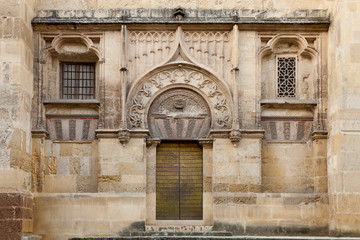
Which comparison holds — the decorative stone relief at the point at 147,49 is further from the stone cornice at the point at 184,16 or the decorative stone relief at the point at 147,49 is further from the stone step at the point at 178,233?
the stone step at the point at 178,233

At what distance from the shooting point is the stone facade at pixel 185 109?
1520cm

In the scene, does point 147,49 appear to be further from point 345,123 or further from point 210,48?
point 345,123

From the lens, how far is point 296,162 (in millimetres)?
15781

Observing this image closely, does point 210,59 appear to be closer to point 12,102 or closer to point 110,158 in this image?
point 110,158

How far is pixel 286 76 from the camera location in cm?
1616

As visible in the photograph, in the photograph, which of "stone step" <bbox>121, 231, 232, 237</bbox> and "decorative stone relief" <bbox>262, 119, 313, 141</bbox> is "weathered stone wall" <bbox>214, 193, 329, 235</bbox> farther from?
"decorative stone relief" <bbox>262, 119, 313, 141</bbox>

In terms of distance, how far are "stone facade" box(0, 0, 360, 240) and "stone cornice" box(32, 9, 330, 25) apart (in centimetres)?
3

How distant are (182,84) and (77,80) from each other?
2646 millimetres

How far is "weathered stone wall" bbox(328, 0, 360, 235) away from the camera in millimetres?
14242

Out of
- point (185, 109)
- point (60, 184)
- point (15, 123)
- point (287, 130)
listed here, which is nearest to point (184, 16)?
point (185, 109)

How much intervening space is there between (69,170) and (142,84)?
2.72 m

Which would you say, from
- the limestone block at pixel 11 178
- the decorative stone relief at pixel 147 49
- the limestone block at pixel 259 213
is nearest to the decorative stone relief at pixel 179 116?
the decorative stone relief at pixel 147 49

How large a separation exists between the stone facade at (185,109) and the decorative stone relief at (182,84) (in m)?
0.03

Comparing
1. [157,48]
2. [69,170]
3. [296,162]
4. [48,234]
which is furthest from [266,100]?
[48,234]
